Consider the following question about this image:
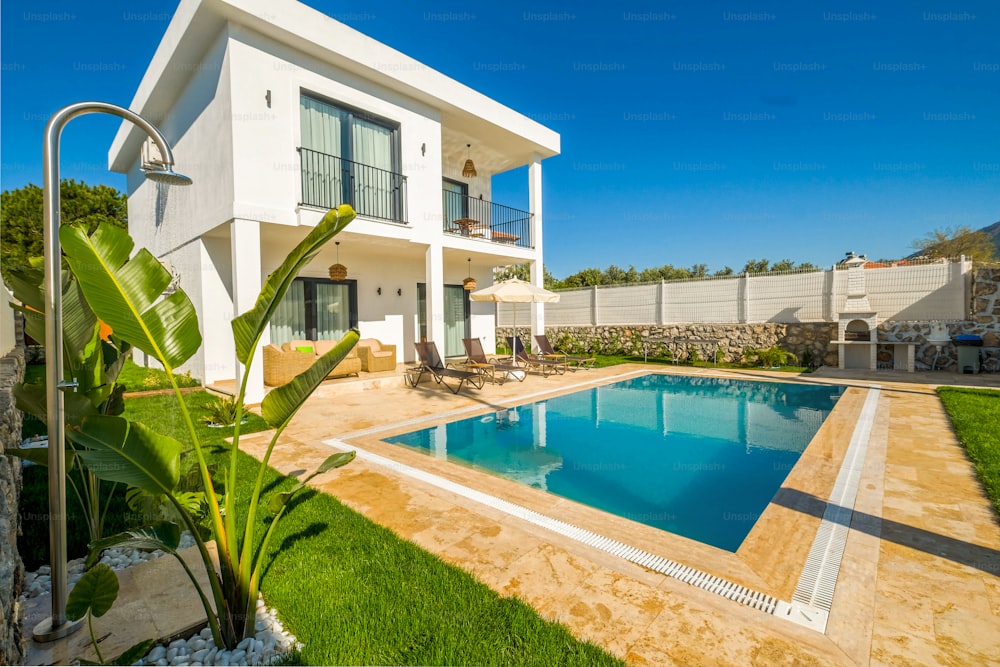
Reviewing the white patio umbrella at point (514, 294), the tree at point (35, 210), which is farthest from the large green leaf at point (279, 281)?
the tree at point (35, 210)

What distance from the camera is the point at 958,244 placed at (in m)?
32.2

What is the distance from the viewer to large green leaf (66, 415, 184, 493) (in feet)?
5.88

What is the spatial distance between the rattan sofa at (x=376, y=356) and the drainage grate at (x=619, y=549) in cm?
751

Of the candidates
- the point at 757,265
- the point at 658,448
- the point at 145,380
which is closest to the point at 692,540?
the point at 658,448

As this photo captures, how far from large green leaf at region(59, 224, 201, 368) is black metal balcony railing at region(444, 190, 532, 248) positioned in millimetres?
12462

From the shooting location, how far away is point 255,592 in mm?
2506

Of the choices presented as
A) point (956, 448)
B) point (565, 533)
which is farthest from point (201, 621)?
point (956, 448)

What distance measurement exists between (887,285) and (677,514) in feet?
46.9

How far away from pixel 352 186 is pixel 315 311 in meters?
3.95

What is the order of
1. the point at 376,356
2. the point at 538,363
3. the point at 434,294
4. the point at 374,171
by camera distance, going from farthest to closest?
1. the point at 538,363
2. the point at 376,356
3. the point at 434,294
4. the point at 374,171

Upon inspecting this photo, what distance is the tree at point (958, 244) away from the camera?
102 feet

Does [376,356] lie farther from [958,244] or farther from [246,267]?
[958,244]

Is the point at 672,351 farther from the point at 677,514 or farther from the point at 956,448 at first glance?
the point at 677,514

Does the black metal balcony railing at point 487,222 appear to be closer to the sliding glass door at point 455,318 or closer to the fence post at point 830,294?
the sliding glass door at point 455,318
